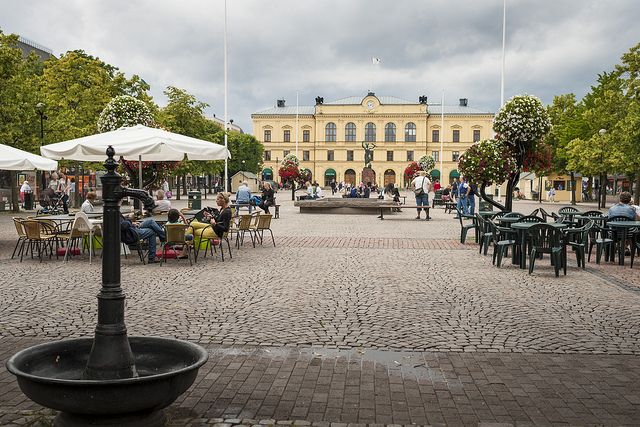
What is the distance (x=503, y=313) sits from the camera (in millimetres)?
8109

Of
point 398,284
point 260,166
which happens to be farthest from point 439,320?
point 260,166

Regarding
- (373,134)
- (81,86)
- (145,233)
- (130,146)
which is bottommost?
(145,233)

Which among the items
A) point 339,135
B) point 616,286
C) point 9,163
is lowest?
point 616,286

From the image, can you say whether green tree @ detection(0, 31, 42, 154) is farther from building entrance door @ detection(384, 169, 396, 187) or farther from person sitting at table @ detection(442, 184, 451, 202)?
building entrance door @ detection(384, 169, 396, 187)

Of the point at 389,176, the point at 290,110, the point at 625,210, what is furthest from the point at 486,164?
the point at 290,110

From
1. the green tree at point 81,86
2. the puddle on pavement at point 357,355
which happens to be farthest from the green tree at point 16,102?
the puddle on pavement at point 357,355

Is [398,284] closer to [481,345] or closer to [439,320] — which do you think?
[439,320]

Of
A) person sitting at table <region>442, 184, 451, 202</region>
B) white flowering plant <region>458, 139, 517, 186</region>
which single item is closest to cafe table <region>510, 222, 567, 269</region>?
white flowering plant <region>458, 139, 517, 186</region>

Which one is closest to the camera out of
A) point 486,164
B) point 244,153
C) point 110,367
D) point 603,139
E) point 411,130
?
point 110,367

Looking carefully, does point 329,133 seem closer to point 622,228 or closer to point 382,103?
point 382,103

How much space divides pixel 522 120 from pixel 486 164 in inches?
61.3

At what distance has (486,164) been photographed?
17484 mm

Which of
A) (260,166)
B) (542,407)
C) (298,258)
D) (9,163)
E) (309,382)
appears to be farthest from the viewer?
(260,166)

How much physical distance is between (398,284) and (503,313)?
243 centimetres
